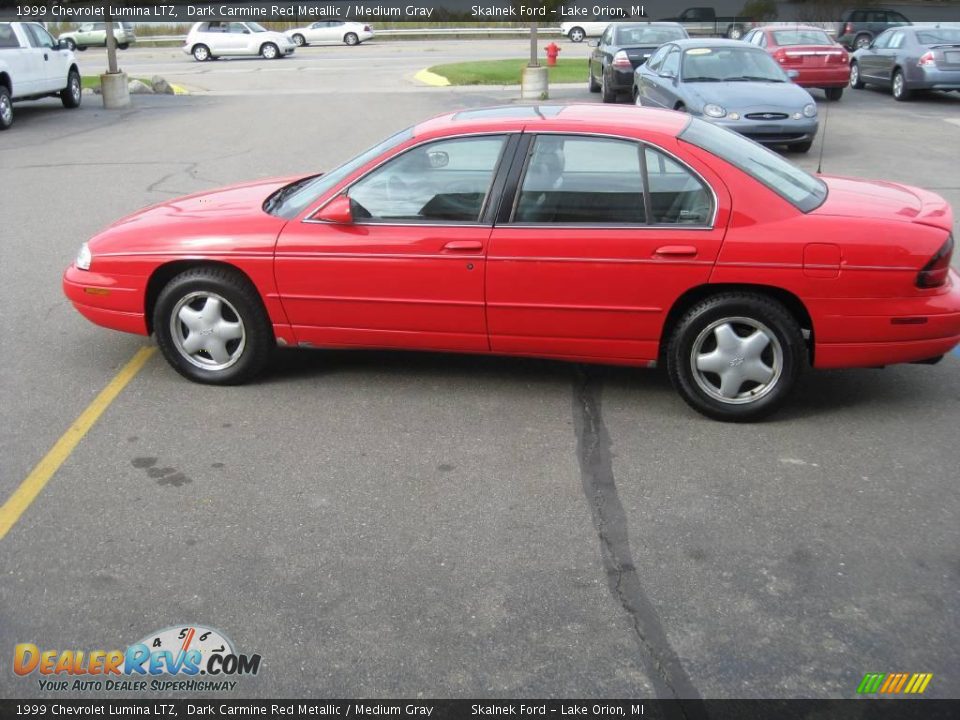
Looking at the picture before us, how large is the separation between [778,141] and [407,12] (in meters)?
46.6

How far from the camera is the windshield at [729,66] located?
563 inches

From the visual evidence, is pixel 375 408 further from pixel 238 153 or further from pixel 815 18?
pixel 815 18

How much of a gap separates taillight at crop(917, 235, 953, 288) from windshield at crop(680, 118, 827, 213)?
2.09 feet

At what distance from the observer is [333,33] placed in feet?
152

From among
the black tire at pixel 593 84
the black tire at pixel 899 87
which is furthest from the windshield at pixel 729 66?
the black tire at pixel 593 84

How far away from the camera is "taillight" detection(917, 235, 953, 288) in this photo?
5156 mm

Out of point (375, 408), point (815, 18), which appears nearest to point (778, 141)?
point (375, 408)

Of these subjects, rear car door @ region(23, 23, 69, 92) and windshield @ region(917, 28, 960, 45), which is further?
windshield @ region(917, 28, 960, 45)

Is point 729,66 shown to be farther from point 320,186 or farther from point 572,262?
point 572,262

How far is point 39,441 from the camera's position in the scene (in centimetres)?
524

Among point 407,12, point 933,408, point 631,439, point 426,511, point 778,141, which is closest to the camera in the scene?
point 426,511

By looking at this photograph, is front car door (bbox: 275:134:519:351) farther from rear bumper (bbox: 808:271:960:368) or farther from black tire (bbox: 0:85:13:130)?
black tire (bbox: 0:85:13:130)

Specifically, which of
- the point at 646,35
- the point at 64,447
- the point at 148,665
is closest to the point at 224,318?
the point at 64,447

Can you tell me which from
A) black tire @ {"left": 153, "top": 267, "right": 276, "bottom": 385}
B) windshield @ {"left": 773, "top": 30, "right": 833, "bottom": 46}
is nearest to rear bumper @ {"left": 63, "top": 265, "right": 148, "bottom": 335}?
black tire @ {"left": 153, "top": 267, "right": 276, "bottom": 385}
